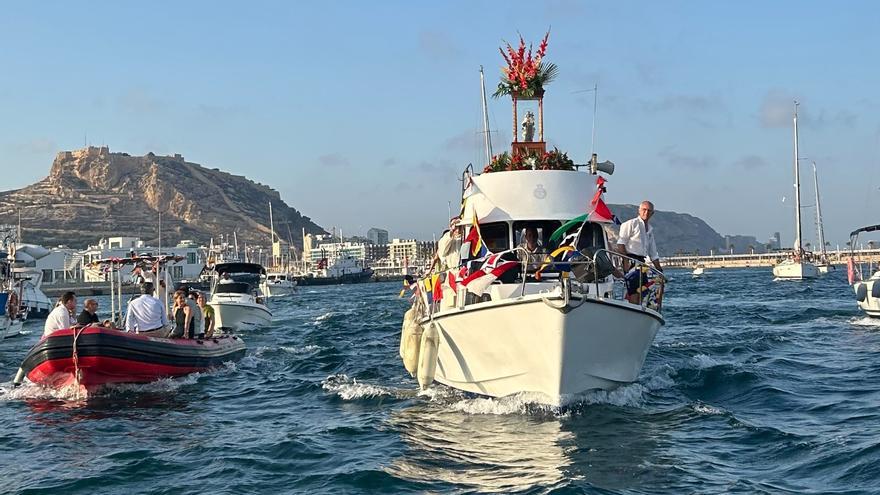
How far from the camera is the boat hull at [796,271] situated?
8256 cm

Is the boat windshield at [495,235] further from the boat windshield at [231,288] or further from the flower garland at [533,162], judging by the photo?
the boat windshield at [231,288]

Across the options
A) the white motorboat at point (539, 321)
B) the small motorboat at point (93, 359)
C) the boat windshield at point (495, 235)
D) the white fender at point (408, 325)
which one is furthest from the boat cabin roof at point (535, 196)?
the small motorboat at point (93, 359)

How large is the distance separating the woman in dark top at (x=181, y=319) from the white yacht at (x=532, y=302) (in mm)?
5837

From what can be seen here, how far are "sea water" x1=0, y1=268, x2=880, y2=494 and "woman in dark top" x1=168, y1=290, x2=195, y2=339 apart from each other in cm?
114

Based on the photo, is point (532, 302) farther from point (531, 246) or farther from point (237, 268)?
point (237, 268)

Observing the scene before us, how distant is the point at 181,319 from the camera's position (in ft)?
67.6

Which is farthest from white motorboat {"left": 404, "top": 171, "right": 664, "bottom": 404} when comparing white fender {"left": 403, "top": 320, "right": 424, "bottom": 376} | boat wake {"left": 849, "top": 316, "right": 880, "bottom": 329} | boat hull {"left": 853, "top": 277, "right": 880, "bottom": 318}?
boat hull {"left": 853, "top": 277, "right": 880, "bottom": 318}

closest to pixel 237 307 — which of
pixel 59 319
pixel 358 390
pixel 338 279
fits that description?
A: pixel 59 319

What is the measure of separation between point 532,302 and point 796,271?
77.2 meters

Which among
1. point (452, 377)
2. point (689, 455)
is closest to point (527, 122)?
point (452, 377)

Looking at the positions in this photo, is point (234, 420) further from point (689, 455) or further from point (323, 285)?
point (323, 285)

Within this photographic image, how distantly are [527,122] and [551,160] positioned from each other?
182 centimetres

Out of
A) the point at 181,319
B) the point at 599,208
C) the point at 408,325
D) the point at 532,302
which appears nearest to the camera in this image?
the point at 532,302

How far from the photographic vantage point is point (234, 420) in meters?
15.0
